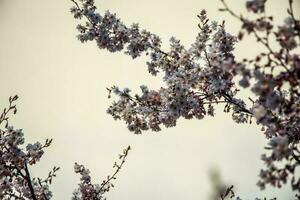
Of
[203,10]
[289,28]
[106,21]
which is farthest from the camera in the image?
[106,21]

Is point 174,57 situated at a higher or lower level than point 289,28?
higher

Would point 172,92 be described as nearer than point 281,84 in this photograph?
No

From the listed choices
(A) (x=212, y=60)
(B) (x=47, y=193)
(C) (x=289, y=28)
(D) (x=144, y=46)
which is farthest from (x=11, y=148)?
(C) (x=289, y=28)

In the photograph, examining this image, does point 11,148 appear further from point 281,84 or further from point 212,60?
point 281,84

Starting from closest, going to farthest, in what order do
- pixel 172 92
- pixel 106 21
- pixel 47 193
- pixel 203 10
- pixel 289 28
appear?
pixel 289 28 → pixel 172 92 → pixel 203 10 → pixel 106 21 → pixel 47 193

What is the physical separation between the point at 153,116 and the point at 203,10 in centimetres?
258

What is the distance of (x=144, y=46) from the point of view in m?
8.16

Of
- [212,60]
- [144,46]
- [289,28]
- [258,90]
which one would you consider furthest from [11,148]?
[289,28]

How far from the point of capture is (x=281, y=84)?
4379mm

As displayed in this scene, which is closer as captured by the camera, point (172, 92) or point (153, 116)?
point (172, 92)

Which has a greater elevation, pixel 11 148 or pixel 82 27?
pixel 82 27

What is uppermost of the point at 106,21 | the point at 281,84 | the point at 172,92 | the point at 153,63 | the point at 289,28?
the point at 106,21

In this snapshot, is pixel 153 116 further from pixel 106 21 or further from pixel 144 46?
pixel 106 21

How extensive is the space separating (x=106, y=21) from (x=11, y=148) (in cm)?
358
